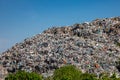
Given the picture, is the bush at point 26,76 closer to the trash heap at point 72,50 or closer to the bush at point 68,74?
the bush at point 68,74

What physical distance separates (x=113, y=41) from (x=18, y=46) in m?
9.57

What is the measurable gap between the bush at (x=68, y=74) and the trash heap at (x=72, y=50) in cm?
238

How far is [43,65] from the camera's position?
124 ft

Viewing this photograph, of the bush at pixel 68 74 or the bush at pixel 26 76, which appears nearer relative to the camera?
the bush at pixel 68 74

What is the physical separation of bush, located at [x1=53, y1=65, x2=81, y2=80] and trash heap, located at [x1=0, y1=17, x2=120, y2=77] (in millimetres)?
2377

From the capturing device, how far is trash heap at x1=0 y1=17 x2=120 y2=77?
37266 mm

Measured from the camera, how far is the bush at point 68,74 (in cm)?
2990

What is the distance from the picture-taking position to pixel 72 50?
131 feet

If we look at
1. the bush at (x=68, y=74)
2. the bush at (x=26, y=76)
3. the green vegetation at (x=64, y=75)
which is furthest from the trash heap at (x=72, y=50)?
the bush at (x=26, y=76)

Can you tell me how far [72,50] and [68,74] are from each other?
27.3 feet

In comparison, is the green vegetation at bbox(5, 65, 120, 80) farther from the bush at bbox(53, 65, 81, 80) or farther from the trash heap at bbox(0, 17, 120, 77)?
the trash heap at bbox(0, 17, 120, 77)

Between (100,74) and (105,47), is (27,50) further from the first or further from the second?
(100,74)

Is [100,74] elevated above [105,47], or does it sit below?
below

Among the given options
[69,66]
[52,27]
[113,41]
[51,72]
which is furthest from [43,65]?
[52,27]
